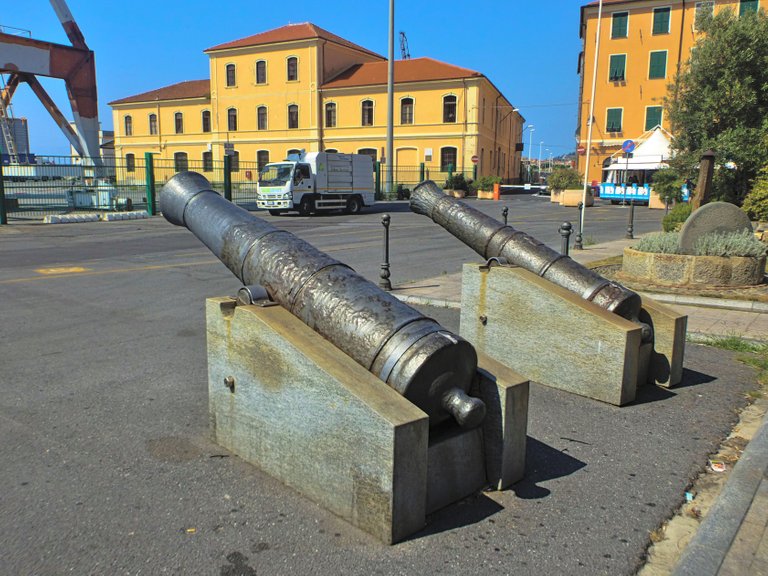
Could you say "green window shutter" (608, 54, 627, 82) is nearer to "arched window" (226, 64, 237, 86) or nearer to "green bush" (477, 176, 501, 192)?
"green bush" (477, 176, 501, 192)

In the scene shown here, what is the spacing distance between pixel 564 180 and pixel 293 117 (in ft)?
84.6

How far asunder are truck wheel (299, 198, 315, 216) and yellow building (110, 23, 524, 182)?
24800 mm

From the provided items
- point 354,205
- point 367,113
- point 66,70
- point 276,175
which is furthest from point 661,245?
point 367,113

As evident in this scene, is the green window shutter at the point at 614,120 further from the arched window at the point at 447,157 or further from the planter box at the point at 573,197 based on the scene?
the planter box at the point at 573,197

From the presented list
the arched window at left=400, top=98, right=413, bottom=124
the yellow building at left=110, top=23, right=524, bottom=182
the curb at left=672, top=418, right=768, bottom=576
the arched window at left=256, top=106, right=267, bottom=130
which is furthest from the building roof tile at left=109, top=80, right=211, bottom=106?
the curb at left=672, top=418, right=768, bottom=576

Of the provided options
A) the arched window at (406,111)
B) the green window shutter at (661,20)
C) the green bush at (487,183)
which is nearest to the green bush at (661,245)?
the green bush at (487,183)

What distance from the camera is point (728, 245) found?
30.2 ft

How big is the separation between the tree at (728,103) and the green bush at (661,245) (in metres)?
9.06

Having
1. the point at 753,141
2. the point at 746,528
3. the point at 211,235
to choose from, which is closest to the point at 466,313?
the point at 211,235

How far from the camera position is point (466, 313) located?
5340mm

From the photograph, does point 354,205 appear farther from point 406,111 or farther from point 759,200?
point 406,111

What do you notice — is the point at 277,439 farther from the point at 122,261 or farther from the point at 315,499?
the point at 122,261

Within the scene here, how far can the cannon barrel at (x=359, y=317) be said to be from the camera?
9.39 ft

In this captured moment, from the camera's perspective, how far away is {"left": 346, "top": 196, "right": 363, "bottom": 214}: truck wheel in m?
29.1
